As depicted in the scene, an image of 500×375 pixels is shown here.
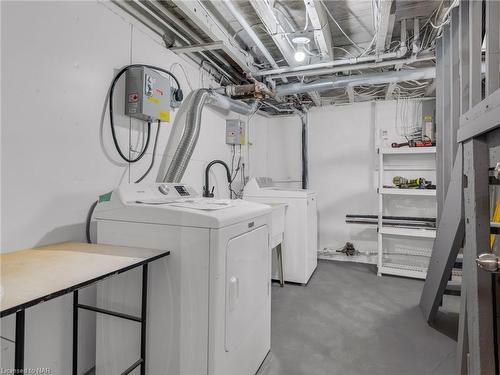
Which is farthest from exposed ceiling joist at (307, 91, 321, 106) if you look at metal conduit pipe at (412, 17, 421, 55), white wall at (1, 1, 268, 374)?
white wall at (1, 1, 268, 374)

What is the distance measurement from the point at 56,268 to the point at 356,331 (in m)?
2.23

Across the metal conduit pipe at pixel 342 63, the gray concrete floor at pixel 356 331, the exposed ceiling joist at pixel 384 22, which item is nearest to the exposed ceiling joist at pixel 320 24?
the metal conduit pipe at pixel 342 63

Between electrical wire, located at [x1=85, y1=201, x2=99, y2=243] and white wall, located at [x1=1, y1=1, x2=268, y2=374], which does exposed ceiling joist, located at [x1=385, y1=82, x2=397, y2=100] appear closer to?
white wall, located at [x1=1, y1=1, x2=268, y2=374]

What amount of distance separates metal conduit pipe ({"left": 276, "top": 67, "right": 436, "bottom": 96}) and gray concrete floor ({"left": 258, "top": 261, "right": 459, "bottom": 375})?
232 centimetres

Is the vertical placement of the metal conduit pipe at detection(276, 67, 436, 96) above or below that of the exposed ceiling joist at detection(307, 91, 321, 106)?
below

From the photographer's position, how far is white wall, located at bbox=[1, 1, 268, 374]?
1477 mm

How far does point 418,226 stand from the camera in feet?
11.8

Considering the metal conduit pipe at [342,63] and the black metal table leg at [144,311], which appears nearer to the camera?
the black metal table leg at [144,311]

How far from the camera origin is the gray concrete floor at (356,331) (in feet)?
6.44

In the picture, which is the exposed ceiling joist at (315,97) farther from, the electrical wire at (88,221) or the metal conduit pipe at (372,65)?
the electrical wire at (88,221)

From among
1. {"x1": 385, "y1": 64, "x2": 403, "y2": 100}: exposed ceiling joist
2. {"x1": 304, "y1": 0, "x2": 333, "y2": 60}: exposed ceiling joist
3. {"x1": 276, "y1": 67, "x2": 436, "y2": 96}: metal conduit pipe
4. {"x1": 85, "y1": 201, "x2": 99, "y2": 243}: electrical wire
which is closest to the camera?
{"x1": 85, "y1": 201, "x2": 99, "y2": 243}: electrical wire

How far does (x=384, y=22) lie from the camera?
2.18 metres

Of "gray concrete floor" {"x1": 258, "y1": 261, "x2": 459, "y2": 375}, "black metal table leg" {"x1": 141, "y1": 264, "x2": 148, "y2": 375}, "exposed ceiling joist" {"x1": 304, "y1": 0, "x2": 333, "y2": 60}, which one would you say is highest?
"exposed ceiling joist" {"x1": 304, "y1": 0, "x2": 333, "y2": 60}

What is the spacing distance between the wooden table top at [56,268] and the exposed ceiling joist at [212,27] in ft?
5.04
